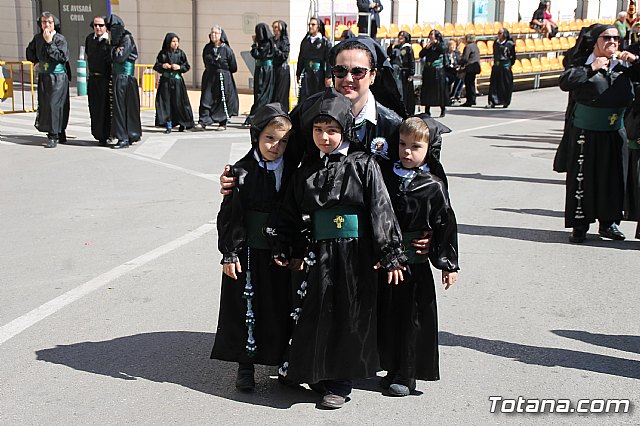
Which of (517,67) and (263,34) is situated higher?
(263,34)

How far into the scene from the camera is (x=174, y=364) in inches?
232

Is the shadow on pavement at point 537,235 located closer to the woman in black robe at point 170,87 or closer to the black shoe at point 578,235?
the black shoe at point 578,235

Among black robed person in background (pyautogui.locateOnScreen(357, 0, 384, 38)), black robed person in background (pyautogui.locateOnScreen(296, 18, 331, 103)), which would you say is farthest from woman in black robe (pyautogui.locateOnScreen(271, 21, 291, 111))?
black robed person in background (pyautogui.locateOnScreen(357, 0, 384, 38))

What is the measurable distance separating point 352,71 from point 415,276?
117 cm

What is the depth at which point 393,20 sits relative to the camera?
3069cm

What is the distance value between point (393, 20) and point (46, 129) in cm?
1723

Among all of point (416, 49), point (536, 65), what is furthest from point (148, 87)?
point (536, 65)

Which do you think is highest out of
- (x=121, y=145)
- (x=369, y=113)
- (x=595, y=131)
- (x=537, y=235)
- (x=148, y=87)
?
(x=369, y=113)

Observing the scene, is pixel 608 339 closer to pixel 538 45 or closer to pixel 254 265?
pixel 254 265

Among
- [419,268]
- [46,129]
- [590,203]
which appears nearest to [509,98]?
[46,129]

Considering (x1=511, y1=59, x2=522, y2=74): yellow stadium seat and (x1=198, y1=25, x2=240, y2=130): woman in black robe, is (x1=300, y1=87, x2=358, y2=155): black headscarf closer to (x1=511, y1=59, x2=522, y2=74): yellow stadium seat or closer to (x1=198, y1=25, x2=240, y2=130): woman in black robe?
(x1=198, y1=25, x2=240, y2=130): woman in black robe

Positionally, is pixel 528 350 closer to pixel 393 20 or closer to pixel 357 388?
pixel 357 388

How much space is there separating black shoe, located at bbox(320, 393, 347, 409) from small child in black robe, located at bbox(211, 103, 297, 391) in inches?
15.2

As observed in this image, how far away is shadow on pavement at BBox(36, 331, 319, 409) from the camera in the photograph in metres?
5.45
